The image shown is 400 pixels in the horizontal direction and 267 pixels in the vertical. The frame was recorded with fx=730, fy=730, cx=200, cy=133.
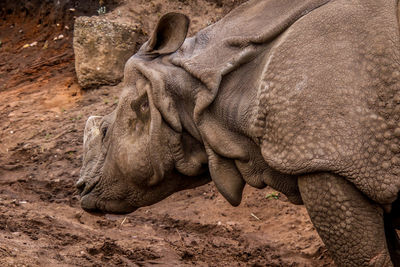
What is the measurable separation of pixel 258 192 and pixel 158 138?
11.3 feet

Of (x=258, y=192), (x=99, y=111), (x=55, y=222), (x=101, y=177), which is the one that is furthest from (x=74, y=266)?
(x=99, y=111)

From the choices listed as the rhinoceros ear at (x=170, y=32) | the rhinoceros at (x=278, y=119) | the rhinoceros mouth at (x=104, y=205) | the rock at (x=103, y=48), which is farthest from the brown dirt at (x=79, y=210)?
the rhinoceros ear at (x=170, y=32)

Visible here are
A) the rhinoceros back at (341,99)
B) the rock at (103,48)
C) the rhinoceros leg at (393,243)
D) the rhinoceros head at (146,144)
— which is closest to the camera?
the rhinoceros back at (341,99)

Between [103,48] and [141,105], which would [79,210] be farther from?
[141,105]

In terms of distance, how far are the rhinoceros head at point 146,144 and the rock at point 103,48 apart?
4.62 metres

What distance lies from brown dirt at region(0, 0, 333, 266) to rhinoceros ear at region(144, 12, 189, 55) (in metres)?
1.81

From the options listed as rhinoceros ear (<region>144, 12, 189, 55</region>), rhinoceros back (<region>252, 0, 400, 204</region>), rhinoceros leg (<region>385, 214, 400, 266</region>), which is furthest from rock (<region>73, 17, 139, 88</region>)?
rhinoceros back (<region>252, 0, 400, 204</region>)

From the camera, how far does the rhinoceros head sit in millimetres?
4516

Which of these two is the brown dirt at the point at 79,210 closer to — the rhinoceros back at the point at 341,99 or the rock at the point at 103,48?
the rock at the point at 103,48

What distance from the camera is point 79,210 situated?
7.40 m

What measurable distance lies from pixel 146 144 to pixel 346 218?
141 centimetres

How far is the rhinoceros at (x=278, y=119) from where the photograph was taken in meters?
3.65

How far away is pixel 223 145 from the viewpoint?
14.1 feet

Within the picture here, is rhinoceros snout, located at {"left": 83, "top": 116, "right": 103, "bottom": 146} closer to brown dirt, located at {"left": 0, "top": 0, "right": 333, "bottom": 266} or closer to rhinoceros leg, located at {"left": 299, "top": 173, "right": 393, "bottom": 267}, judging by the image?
brown dirt, located at {"left": 0, "top": 0, "right": 333, "bottom": 266}
